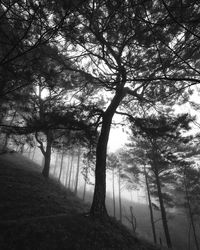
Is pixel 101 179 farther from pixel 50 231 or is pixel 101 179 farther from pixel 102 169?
pixel 50 231

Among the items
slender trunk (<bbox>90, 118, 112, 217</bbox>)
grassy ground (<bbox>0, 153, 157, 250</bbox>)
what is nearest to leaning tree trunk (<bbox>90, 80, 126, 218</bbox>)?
slender trunk (<bbox>90, 118, 112, 217</bbox>)

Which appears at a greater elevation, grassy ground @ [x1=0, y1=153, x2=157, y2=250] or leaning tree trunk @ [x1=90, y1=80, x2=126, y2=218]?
leaning tree trunk @ [x1=90, y1=80, x2=126, y2=218]

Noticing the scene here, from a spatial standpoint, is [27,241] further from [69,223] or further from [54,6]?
[54,6]

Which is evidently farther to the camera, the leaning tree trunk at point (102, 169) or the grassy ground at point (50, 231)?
the leaning tree trunk at point (102, 169)

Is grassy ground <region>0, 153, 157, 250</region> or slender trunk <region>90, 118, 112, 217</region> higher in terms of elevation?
slender trunk <region>90, 118, 112, 217</region>

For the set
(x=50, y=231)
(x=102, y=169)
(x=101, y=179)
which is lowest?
(x=50, y=231)

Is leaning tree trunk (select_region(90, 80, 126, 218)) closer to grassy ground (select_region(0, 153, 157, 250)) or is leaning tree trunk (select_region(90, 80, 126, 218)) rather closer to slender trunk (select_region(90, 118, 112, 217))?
slender trunk (select_region(90, 118, 112, 217))

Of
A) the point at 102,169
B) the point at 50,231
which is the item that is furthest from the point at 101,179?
the point at 50,231

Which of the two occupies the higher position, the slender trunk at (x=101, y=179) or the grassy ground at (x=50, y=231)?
the slender trunk at (x=101, y=179)

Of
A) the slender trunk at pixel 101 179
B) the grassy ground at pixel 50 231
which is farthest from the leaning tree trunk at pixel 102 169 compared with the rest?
the grassy ground at pixel 50 231

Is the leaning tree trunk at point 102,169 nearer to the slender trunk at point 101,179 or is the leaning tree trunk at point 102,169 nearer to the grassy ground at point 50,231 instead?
the slender trunk at point 101,179

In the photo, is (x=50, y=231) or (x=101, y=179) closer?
(x=50, y=231)

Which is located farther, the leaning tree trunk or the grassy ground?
the leaning tree trunk

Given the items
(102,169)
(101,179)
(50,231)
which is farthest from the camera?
(102,169)
